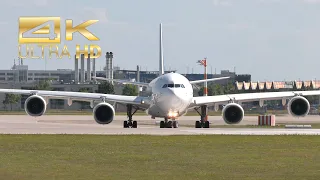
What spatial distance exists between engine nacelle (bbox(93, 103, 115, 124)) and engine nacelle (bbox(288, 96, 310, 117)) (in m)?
12.1

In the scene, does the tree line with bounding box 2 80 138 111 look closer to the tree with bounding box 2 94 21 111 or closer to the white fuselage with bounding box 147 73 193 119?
the tree with bounding box 2 94 21 111

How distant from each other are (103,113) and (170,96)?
4.35 m

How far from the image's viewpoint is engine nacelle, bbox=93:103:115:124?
57.9 meters

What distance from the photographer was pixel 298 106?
6144cm

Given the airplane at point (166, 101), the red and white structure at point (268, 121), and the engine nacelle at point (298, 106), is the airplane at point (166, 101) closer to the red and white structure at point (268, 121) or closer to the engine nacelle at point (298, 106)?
the engine nacelle at point (298, 106)

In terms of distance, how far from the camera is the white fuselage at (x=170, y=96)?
5794 cm
